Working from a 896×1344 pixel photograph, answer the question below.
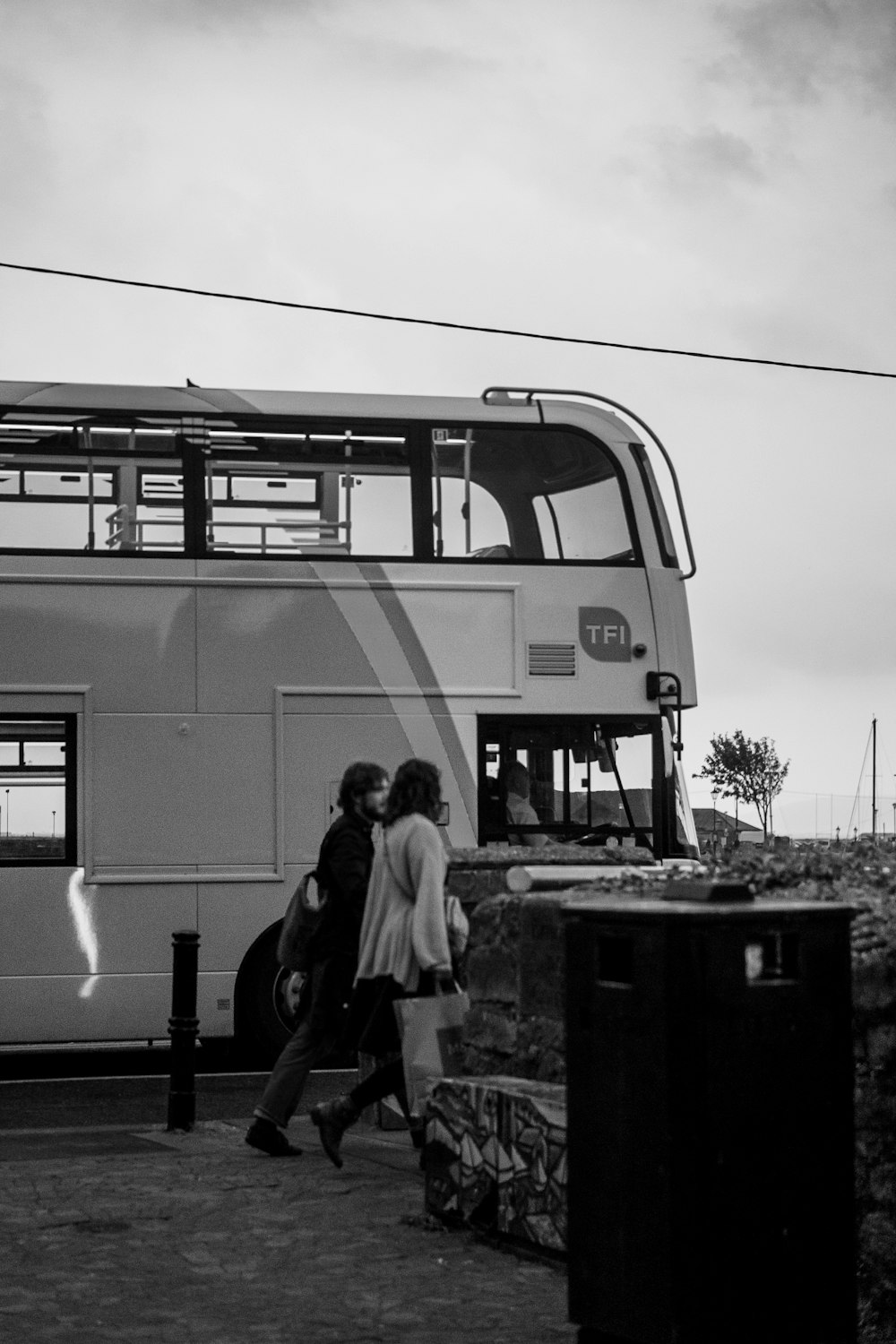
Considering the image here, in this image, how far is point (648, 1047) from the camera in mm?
4285

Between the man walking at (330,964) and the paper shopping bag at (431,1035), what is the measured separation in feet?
2.88

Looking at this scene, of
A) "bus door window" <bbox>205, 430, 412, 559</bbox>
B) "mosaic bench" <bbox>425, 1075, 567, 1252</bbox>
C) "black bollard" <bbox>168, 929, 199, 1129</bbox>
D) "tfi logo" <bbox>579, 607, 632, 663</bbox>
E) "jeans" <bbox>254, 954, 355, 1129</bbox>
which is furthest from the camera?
"tfi logo" <bbox>579, 607, 632, 663</bbox>

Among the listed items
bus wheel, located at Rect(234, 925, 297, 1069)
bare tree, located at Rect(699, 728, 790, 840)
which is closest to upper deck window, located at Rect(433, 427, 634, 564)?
bus wheel, located at Rect(234, 925, 297, 1069)

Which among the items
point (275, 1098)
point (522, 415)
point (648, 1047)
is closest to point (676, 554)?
point (522, 415)

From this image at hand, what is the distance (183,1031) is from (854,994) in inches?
196

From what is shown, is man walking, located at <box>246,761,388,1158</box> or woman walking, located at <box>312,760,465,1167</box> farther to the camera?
man walking, located at <box>246,761,388,1158</box>

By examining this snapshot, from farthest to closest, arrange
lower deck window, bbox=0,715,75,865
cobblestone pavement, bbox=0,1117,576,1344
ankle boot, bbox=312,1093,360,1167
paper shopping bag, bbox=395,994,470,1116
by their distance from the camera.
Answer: lower deck window, bbox=0,715,75,865
ankle boot, bbox=312,1093,360,1167
paper shopping bag, bbox=395,994,470,1116
cobblestone pavement, bbox=0,1117,576,1344

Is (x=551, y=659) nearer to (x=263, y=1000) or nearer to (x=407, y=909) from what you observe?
(x=263, y=1000)

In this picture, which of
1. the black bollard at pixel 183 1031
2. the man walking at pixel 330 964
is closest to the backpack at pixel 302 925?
the man walking at pixel 330 964

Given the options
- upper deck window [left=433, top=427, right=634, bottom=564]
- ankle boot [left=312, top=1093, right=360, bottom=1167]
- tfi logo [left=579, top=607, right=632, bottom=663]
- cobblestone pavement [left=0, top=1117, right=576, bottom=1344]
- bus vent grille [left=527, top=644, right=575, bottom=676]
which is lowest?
cobblestone pavement [left=0, top=1117, right=576, bottom=1344]

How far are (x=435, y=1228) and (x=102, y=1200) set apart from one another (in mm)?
1512

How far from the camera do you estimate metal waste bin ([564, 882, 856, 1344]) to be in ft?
13.7

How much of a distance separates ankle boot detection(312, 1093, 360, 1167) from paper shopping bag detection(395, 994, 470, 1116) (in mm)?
403

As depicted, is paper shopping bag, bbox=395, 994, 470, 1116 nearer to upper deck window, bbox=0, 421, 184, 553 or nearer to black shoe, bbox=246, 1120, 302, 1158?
black shoe, bbox=246, 1120, 302, 1158
